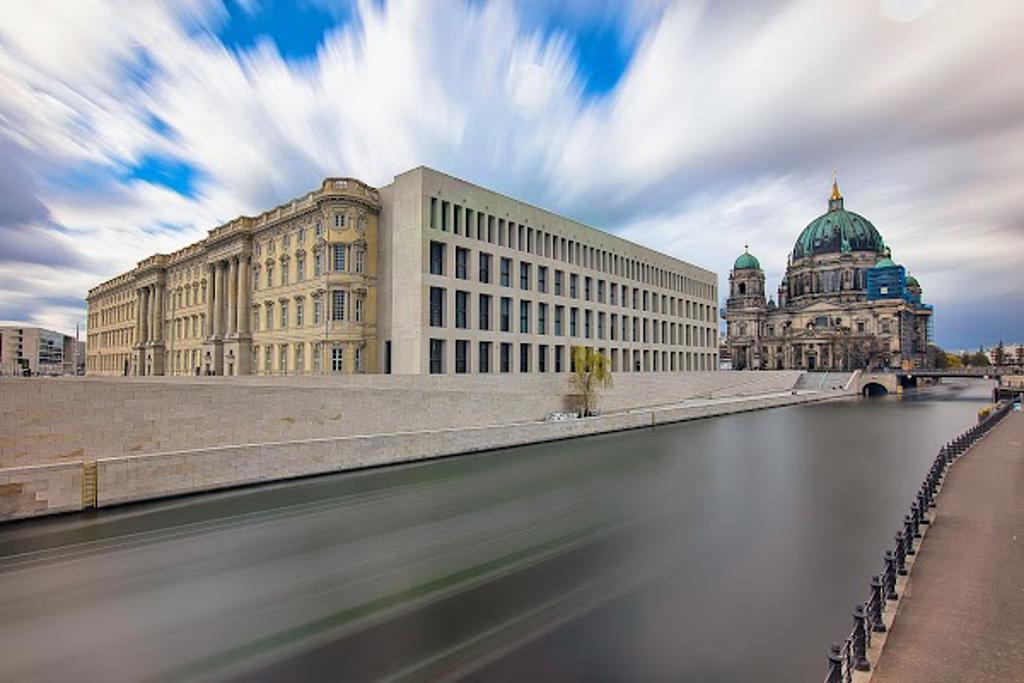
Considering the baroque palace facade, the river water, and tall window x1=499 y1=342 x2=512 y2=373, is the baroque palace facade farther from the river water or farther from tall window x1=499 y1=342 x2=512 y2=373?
the river water

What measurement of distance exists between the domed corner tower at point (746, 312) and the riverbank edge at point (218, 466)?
450ft

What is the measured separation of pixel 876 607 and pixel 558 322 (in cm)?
4583

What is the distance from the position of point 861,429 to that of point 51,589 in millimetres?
54702

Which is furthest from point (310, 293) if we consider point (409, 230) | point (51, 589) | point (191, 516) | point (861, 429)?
point (861, 429)

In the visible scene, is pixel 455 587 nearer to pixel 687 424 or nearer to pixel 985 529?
pixel 985 529

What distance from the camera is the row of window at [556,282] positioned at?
43.4m

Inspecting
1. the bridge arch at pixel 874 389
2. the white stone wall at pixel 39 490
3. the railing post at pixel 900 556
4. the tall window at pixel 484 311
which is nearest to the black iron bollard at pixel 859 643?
the railing post at pixel 900 556

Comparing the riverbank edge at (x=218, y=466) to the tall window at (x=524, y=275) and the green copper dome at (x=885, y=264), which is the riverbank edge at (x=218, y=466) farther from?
the green copper dome at (x=885, y=264)

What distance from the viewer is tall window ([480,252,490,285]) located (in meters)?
45.5

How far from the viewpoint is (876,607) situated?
328 inches

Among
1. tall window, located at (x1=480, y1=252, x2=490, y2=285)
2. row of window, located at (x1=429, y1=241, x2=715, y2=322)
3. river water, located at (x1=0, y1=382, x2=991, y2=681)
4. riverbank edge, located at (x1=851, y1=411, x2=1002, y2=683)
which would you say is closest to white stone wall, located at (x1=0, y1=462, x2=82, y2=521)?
river water, located at (x1=0, y1=382, x2=991, y2=681)

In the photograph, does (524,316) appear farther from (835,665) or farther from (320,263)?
(835,665)

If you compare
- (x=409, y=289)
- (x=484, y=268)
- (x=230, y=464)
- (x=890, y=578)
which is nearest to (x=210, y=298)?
(x=409, y=289)

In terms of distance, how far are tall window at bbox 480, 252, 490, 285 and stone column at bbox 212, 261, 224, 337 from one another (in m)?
31.6
